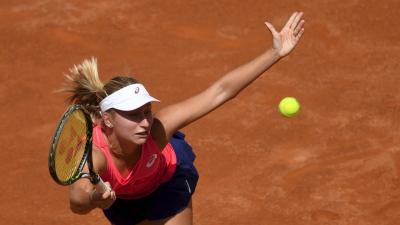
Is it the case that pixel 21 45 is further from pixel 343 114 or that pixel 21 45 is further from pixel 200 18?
pixel 343 114

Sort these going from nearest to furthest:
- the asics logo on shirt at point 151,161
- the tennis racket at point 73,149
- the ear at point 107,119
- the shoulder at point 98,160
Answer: the tennis racket at point 73,149
the shoulder at point 98,160
the ear at point 107,119
the asics logo on shirt at point 151,161

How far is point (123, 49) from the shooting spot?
10.4m

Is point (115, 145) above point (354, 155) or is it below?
above

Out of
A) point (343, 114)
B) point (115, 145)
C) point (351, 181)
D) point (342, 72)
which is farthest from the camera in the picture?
point (342, 72)

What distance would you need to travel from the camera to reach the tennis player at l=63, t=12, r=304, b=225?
18.5 ft

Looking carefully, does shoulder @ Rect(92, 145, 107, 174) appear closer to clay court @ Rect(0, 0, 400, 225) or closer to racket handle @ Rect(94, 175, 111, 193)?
racket handle @ Rect(94, 175, 111, 193)

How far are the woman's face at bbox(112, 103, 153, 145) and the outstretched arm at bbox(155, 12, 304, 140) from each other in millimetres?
319

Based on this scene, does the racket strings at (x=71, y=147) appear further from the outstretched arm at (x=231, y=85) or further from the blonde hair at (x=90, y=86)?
the outstretched arm at (x=231, y=85)

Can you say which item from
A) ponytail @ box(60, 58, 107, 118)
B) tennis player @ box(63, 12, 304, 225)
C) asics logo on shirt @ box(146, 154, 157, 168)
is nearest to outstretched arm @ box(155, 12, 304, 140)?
tennis player @ box(63, 12, 304, 225)

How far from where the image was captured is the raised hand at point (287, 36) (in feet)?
19.6

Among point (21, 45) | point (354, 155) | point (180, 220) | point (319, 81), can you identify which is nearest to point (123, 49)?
point (21, 45)

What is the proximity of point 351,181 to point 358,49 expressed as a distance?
8.15ft

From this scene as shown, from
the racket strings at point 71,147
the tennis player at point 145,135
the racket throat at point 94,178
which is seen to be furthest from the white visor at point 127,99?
the racket throat at point 94,178

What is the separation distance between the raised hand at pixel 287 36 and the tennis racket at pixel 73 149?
4.50 ft
